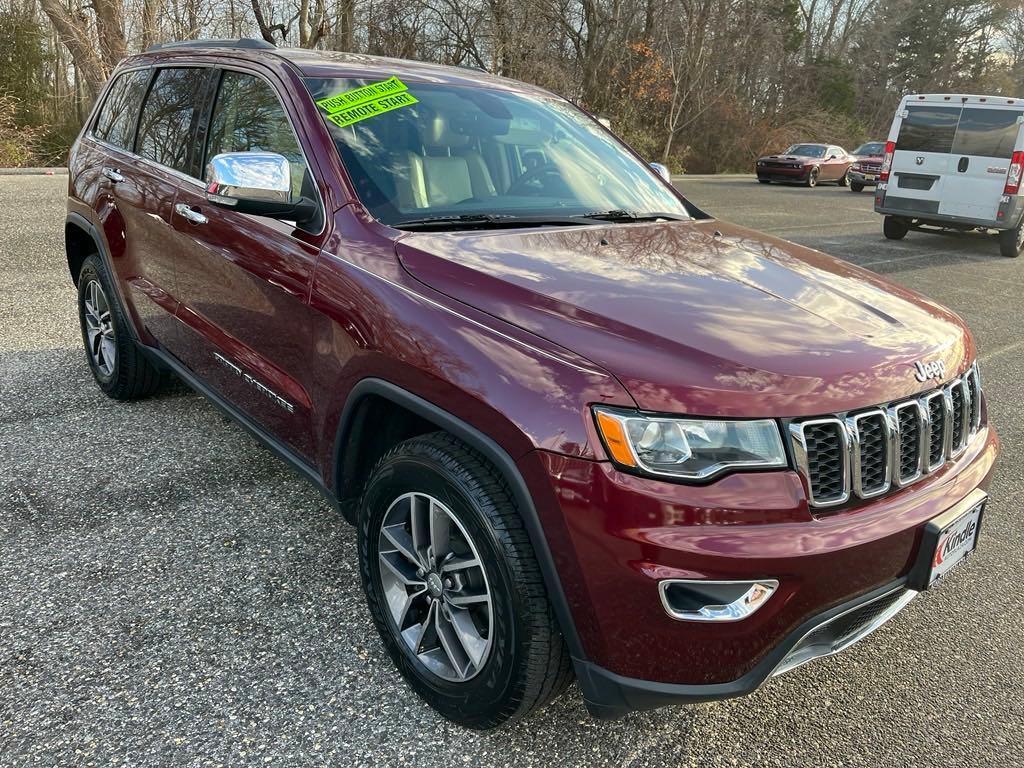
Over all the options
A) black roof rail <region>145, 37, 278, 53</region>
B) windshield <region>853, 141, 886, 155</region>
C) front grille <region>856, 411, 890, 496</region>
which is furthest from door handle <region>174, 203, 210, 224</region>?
windshield <region>853, 141, 886, 155</region>

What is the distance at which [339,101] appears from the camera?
2.84 metres

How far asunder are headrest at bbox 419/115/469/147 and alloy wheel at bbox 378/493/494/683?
140cm

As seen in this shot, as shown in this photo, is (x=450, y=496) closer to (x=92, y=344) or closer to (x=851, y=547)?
(x=851, y=547)

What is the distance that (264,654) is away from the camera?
2.46m

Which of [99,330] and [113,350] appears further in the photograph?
[99,330]

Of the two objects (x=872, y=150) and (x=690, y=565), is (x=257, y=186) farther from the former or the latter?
(x=872, y=150)

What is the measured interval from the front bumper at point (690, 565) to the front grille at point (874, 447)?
56 mm

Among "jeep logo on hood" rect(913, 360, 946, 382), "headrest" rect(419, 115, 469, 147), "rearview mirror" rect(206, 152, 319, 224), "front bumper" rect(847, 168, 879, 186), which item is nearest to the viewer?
"jeep logo on hood" rect(913, 360, 946, 382)

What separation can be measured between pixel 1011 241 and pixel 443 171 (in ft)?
40.7

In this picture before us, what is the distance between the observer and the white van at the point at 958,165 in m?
11.5

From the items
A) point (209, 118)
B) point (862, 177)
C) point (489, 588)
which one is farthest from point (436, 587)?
point (862, 177)

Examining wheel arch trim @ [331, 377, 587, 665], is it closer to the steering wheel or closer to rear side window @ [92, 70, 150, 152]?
the steering wheel

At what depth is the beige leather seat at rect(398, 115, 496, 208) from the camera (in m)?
2.72

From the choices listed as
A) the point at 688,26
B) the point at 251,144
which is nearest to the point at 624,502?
the point at 251,144
